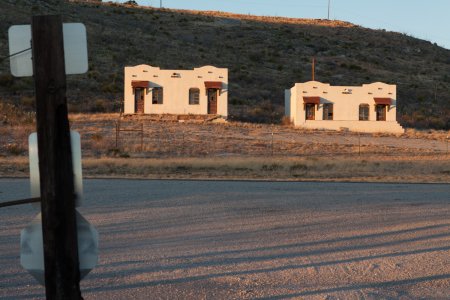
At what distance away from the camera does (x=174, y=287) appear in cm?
848

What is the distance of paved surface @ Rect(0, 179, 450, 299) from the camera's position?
8547 mm

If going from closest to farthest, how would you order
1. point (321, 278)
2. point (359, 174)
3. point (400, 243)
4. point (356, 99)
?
point (321, 278) → point (400, 243) → point (359, 174) → point (356, 99)

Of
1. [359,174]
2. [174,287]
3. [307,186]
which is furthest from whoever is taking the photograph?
[359,174]

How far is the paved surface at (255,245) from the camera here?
8.55 meters

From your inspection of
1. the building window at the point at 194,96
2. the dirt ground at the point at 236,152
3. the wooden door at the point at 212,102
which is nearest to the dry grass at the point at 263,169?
the dirt ground at the point at 236,152

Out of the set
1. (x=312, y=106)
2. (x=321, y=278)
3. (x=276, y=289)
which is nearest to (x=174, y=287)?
(x=276, y=289)

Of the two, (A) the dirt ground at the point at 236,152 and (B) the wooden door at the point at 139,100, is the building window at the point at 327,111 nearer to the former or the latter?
(A) the dirt ground at the point at 236,152

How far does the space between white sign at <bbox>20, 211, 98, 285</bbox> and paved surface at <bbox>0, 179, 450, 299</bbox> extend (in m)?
3.38

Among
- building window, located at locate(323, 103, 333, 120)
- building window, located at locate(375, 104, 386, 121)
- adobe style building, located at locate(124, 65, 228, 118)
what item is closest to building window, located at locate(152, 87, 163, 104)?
adobe style building, located at locate(124, 65, 228, 118)

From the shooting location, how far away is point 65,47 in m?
4.63

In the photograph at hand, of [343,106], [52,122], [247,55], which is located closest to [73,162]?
[52,122]

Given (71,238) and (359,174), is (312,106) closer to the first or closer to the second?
(359,174)

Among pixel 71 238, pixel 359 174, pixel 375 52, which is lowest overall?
pixel 359 174

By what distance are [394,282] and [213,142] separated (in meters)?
30.7
